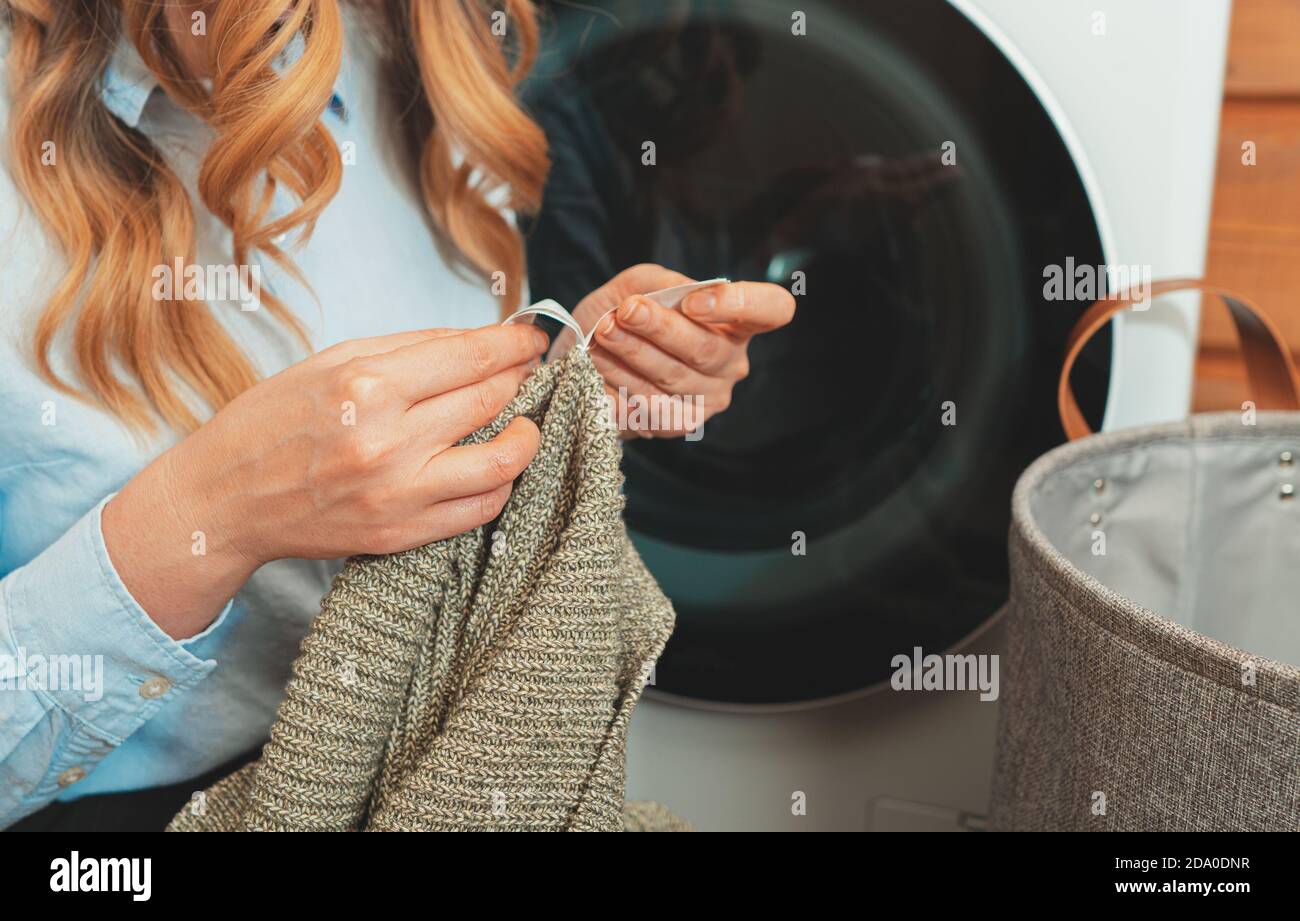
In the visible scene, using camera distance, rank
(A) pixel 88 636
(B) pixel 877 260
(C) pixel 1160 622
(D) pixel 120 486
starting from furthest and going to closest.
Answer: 1. (B) pixel 877 260
2. (D) pixel 120 486
3. (A) pixel 88 636
4. (C) pixel 1160 622

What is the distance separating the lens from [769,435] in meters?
0.86

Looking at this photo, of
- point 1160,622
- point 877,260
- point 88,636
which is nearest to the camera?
point 1160,622

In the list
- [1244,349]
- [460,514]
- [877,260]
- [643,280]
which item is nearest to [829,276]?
[877,260]

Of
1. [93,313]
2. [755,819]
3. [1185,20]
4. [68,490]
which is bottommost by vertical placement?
[755,819]

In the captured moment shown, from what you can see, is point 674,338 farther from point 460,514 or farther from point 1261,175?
point 1261,175

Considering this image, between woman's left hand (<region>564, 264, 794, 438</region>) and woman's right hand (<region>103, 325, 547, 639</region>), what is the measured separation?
0.08m

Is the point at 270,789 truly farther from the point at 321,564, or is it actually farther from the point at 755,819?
the point at 755,819

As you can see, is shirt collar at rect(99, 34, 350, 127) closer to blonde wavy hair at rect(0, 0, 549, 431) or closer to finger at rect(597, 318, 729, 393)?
blonde wavy hair at rect(0, 0, 549, 431)

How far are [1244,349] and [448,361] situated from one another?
61cm

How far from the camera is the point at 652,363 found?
0.68 meters
